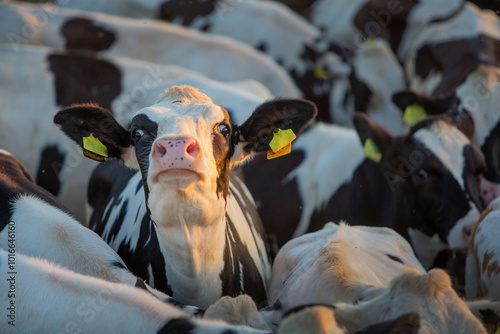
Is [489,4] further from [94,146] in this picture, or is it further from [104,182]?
[94,146]

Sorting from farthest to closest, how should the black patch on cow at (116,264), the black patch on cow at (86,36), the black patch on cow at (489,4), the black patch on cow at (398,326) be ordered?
the black patch on cow at (489,4) → the black patch on cow at (86,36) → the black patch on cow at (116,264) → the black patch on cow at (398,326)

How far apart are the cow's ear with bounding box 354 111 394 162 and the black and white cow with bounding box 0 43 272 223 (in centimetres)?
80

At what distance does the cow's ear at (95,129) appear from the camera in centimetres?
315

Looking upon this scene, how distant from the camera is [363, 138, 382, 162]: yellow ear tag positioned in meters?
4.25

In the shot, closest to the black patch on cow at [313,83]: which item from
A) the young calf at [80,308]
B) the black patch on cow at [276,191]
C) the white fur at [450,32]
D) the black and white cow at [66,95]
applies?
the white fur at [450,32]

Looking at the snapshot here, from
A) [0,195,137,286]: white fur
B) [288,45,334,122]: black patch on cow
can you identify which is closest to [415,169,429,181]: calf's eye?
[0,195,137,286]: white fur

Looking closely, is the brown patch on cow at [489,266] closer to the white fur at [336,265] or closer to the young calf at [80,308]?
the white fur at [336,265]

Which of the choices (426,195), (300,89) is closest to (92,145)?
(426,195)

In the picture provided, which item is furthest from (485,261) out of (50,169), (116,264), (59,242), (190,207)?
(50,169)

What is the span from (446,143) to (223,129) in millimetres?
1658

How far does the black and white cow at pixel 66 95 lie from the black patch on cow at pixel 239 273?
4.37 feet

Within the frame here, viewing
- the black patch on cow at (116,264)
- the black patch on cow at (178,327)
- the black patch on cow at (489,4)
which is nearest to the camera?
the black patch on cow at (178,327)

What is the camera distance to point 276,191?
4.58m

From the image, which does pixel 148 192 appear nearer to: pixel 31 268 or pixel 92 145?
pixel 92 145
